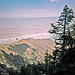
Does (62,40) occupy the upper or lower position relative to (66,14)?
lower

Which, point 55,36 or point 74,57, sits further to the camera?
point 74,57

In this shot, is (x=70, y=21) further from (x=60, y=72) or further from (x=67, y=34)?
(x=60, y=72)

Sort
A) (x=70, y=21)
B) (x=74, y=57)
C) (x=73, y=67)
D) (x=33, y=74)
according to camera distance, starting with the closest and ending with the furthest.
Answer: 1. (x=70, y=21)
2. (x=73, y=67)
3. (x=74, y=57)
4. (x=33, y=74)

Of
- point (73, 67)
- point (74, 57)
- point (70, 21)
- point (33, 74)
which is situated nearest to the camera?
point (70, 21)

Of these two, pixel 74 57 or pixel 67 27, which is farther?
pixel 74 57

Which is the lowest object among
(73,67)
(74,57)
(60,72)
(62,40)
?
(60,72)

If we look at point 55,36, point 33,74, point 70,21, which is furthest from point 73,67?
point 33,74

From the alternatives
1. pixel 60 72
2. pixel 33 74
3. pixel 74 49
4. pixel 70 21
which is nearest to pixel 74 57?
pixel 74 49

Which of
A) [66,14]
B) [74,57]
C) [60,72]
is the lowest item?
[60,72]

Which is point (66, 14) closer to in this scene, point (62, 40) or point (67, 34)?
point (67, 34)
